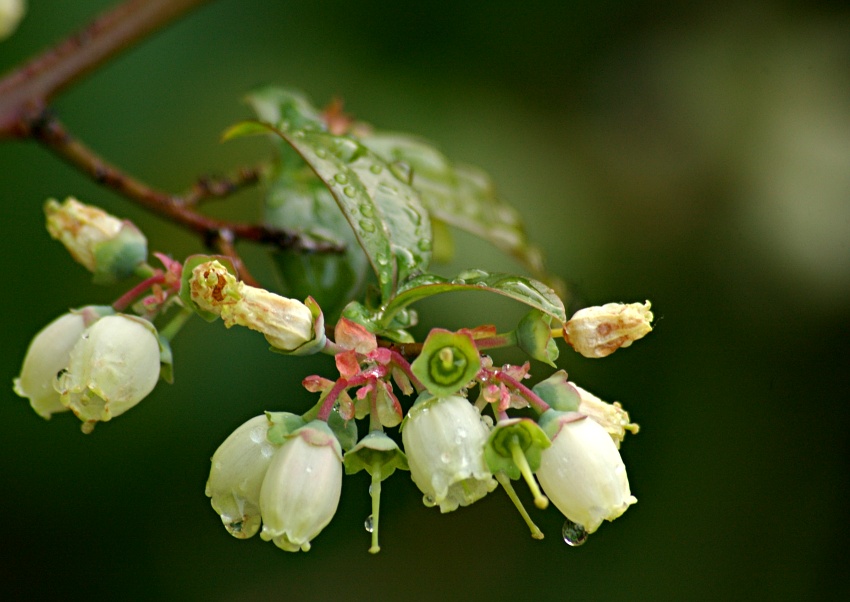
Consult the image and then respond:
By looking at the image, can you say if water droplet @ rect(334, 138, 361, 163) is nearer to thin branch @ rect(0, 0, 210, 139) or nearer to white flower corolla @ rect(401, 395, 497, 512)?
white flower corolla @ rect(401, 395, 497, 512)

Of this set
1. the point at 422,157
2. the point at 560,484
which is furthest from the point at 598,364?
the point at 560,484

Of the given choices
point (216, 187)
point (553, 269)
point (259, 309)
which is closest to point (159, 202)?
point (216, 187)

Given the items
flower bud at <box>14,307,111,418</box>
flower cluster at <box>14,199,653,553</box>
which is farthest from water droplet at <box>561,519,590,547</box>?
flower bud at <box>14,307,111,418</box>

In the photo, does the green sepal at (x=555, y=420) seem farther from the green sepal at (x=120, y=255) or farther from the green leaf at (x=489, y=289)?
the green sepal at (x=120, y=255)

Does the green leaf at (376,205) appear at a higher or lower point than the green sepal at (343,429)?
higher

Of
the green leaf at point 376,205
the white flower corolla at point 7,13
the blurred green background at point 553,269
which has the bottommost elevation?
the blurred green background at point 553,269

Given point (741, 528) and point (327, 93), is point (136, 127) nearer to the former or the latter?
point (327, 93)

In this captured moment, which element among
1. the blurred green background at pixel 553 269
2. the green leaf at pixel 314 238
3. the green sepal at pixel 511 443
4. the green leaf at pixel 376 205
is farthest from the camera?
the blurred green background at pixel 553 269

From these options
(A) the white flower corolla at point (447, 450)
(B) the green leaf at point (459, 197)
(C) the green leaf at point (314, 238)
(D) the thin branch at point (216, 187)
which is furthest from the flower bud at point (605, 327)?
(D) the thin branch at point (216, 187)
